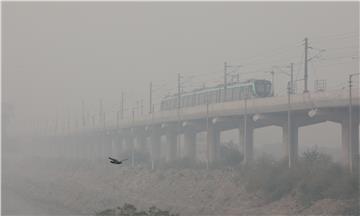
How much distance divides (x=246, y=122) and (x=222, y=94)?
914 cm

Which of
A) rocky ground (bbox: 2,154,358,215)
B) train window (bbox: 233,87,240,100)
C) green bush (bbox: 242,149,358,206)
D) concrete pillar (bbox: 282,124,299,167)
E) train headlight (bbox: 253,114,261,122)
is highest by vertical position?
train window (bbox: 233,87,240,100)

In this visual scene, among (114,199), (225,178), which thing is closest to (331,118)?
(225,178)

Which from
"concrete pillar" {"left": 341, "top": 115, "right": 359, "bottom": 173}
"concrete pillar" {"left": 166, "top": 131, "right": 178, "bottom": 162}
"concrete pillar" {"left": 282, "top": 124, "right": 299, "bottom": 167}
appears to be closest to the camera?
"concrete pillar" {"left": 341, "top": 115, "right": 359, "bottom": 173}

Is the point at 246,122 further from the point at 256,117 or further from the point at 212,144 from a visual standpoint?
the point at 212,144

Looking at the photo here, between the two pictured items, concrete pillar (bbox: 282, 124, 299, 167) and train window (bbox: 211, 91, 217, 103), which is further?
train window (bbox: 211, 91, 217, 103)

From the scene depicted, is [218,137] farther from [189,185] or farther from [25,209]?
[25,209]

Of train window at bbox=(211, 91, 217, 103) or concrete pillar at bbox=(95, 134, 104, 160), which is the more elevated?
train window at bbox=(211, 91, 217, 103)

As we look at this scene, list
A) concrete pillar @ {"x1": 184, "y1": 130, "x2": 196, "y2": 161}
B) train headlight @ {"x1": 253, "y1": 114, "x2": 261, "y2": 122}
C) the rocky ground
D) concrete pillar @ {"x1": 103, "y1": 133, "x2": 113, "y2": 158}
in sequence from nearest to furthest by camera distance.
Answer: the rocky ground → train headlight @ {"x1": 253, "y1": 114, "x2": 261, "y2": 122} → concrete pillar @ {"x1": 184, "y1": 130, "x2": 196, "y2": 161} → concrete pillar @ {"x1": 103, "y1": 133, "x2": 113, "y2": 158}

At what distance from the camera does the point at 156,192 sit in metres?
59.5

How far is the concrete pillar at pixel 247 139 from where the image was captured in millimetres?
67562

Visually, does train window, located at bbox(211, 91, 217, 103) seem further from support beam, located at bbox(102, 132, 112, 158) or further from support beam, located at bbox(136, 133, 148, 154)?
support beam, located at bbox(102, 132, 112, 158)

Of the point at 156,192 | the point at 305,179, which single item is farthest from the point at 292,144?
the point at 305,179

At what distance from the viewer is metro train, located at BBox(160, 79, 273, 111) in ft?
222

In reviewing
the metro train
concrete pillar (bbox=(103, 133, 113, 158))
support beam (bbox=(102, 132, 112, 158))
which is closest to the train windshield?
the metro train
